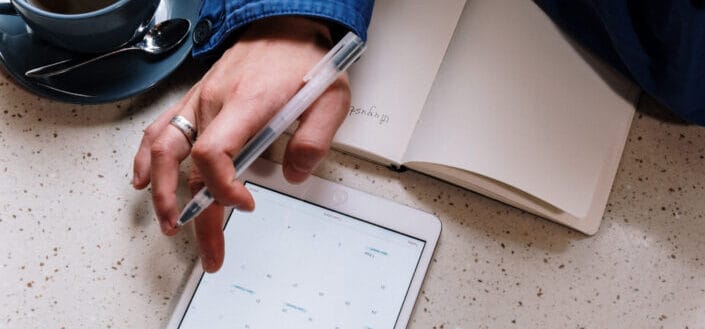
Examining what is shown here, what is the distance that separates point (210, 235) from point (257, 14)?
0.18 metres

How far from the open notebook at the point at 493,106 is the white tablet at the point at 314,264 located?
52mm

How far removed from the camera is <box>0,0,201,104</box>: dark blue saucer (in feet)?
2.01

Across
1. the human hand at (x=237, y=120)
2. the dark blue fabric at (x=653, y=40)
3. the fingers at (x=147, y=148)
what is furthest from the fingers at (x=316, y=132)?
the dark blue fabric at (x=653, y=40)

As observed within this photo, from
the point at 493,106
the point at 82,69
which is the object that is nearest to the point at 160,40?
the point at 82,69

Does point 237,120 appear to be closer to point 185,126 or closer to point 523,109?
point 185,126

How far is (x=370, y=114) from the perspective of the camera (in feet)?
2.02

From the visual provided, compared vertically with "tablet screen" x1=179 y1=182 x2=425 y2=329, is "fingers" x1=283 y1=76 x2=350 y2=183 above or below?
above

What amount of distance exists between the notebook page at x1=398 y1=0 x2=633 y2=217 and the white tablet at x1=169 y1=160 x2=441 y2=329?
0.07 meters

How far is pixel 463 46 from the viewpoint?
0.63 m

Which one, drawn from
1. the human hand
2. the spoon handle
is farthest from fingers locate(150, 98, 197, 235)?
the spoon handle

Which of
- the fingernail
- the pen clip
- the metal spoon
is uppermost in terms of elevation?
the pen clip

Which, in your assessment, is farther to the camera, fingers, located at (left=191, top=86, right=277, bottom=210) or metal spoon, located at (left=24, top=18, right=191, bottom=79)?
metal spoon, located at (left=24, top=18, right=191, bottom=79)

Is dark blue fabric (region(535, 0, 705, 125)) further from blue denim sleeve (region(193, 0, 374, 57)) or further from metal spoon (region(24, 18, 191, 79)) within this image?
metal spoon (region(24, 18, 191, 79))

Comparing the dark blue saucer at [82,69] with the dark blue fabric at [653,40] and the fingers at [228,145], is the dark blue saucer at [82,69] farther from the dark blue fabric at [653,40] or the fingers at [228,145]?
the dark blue fabric at [653,40]
